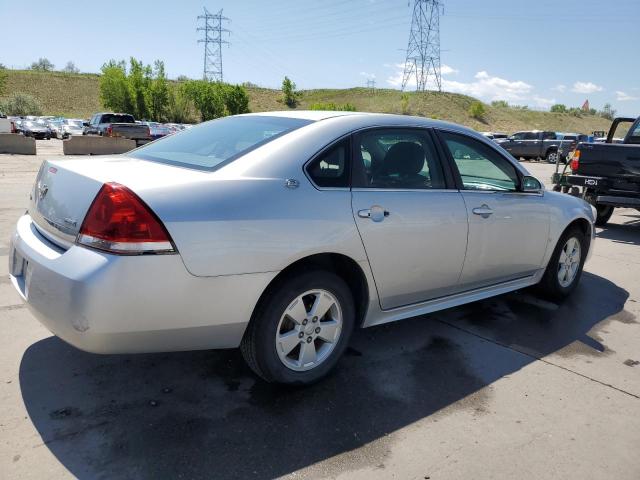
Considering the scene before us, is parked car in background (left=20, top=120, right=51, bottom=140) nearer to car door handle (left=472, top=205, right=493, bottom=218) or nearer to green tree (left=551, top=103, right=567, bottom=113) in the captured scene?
car door handle (left=472, top=205, right=493, bottom=218)

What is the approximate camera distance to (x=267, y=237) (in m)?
2.70

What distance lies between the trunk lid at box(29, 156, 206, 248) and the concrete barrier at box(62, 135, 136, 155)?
66.6ft

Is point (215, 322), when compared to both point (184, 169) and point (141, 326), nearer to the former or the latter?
point (141, 326)

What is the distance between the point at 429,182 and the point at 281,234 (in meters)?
1.37

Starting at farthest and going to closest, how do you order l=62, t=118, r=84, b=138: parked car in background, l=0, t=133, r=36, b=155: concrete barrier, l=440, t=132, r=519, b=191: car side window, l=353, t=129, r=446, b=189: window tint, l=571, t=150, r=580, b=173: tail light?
1. l=62, t=118, r=84, b=138: parked car in background
2. l=0, t=133, r=36, b=155: concrete barrier
3. l=571, t=150, r=580, b=173: tail light
4. l=440, t=132, r=519, b=191: car side window
5. l=353, t=129, r=446, b=189: window tint

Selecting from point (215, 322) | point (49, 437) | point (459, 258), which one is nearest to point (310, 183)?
point (215, 322)

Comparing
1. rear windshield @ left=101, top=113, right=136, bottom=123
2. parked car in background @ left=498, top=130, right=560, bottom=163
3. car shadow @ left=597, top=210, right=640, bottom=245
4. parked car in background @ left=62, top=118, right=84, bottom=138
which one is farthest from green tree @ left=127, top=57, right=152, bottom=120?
car shadow @ left=597, top=210, right=640, bottom=245

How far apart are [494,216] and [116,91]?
77.5 meters

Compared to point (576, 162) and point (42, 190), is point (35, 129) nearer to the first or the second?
point (576, 162)

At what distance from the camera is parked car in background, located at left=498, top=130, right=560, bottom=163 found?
97.8ft

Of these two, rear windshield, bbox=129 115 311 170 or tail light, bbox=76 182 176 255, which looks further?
rear windshield, bbox=129 115 311 170

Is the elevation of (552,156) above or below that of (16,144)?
above

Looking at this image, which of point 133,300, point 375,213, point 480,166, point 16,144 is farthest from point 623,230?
point 16,144

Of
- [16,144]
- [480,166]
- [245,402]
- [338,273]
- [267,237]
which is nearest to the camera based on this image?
[267,237]
